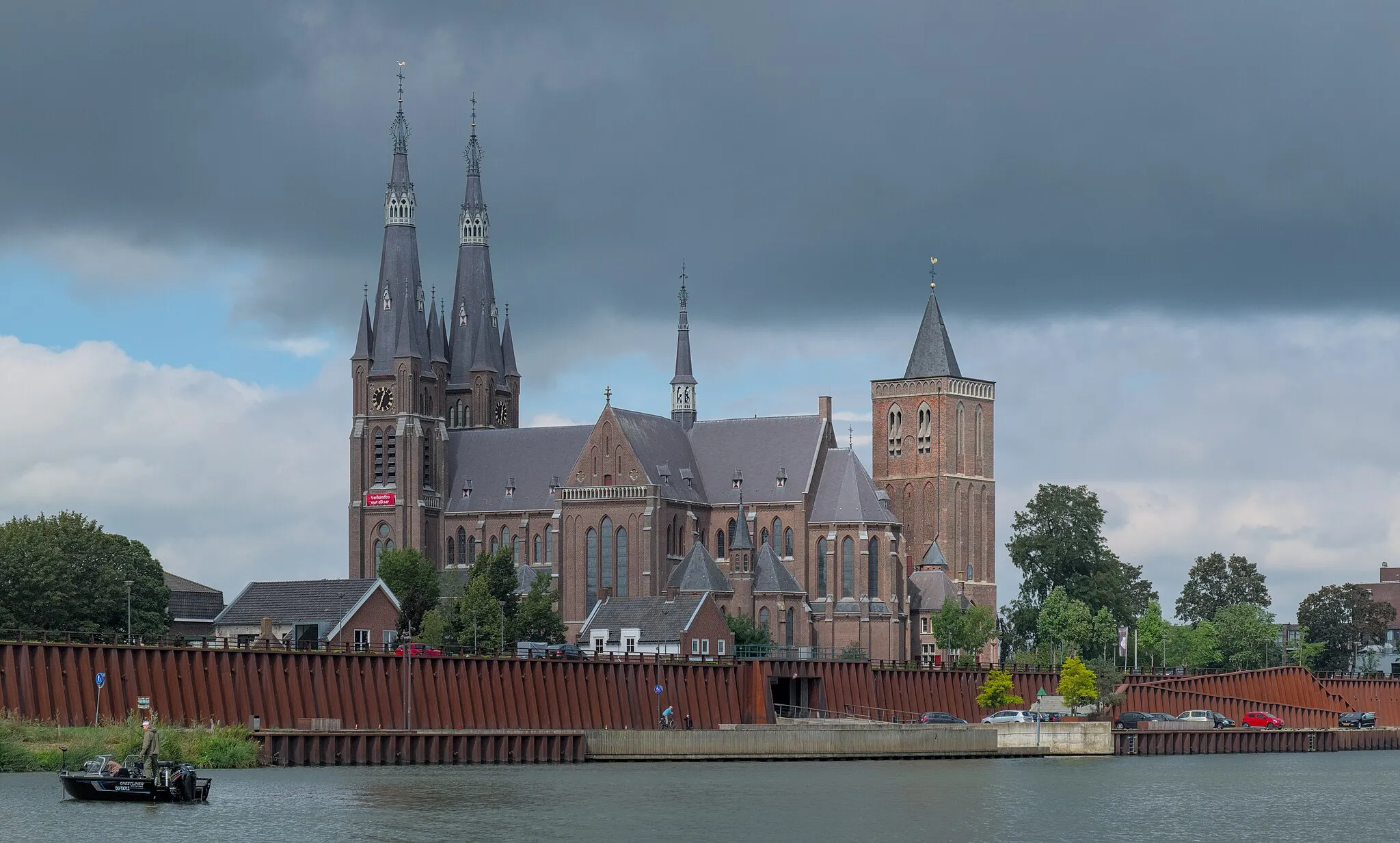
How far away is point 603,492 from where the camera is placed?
164m

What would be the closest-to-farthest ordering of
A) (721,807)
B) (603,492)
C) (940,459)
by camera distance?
(721,807) → (603,492) → (940,459)

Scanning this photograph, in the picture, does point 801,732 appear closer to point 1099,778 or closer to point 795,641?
point 1099,778

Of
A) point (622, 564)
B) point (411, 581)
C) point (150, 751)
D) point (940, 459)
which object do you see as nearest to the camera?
point (150, 751)

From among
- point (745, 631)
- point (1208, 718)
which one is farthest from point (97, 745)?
point (745, 631)

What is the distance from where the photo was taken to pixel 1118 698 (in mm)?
136375

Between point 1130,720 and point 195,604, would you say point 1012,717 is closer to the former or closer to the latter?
point 1130,720

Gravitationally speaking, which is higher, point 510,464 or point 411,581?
point 510,464

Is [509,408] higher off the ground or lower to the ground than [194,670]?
higher

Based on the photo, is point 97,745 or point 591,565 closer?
point 97,745

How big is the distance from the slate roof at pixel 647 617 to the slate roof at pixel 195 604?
82.7 ft

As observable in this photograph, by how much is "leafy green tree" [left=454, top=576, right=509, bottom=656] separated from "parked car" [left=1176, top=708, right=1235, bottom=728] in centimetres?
3882

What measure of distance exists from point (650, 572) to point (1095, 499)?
40720 millimetres

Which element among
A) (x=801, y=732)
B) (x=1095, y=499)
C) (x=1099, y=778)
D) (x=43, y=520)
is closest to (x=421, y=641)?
(x=43, y=520)

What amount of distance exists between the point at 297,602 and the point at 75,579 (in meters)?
12.6
